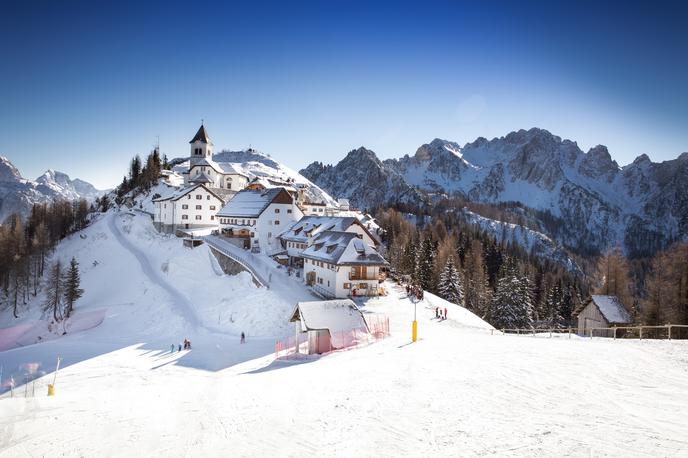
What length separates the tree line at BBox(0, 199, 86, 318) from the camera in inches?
2351

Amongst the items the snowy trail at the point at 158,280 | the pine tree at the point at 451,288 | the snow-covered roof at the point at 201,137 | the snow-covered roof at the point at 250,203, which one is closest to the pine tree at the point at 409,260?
the pine tree at the point at 451,288

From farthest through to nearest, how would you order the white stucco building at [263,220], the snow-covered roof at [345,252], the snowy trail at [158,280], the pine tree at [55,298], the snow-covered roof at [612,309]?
the white stucco building at [263,220] < the pine tree at [55,298] < the snowy trail at [158,280] < the snow-covered roof at [345,252] < the snow-covered roof at [612,309]

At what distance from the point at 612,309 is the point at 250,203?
52771 mm

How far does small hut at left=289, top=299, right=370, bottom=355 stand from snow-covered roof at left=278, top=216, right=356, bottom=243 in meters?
23.1

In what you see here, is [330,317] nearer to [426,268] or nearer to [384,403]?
[384,403]

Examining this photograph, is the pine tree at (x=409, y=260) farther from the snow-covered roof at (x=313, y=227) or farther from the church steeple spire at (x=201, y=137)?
the church steeple spire at (x=201, y=137)

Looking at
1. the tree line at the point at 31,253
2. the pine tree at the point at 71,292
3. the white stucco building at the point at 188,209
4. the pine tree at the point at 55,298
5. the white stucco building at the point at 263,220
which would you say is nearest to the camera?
the pine tree at the point at 55,298

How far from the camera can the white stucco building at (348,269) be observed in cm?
4275

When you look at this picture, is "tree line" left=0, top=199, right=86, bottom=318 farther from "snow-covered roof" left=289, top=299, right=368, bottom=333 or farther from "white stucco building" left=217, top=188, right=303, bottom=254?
"snow-covered roof" left=289, top=299, right=368, bottom=333

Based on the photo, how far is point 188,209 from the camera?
7075 cm

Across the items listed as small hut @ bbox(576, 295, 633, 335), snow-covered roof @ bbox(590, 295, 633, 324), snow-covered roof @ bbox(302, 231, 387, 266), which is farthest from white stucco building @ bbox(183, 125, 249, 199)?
snow-covered roof @ bbox(590, 295, 633, 324)

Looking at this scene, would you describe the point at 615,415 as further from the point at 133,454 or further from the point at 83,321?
the point at 83,321

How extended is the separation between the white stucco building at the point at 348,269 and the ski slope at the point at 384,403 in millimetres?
11503

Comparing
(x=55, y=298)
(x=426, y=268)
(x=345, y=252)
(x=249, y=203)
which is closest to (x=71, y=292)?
(x=55, y=298)
